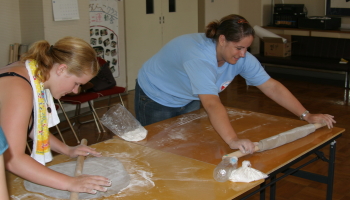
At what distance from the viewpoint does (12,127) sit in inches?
55.0

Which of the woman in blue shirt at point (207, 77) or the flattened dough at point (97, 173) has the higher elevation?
the woman in blue shirt at point (207, 77)

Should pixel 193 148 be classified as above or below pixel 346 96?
→ above

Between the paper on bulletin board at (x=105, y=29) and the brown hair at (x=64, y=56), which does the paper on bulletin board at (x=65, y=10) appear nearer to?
the paper on bulletin board at (x=105, y=29)

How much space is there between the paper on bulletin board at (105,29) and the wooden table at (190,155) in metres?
3.45

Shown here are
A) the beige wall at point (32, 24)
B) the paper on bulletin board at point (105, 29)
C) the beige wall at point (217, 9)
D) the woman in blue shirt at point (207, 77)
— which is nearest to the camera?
the woman in blue shirt at point (207, 77)

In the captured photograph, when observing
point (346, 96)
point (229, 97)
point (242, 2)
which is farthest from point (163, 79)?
point (242, 2)

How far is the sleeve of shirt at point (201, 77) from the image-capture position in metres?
2.10

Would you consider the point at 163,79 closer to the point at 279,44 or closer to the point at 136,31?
the point at 136,31

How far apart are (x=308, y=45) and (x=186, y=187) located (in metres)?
6.31

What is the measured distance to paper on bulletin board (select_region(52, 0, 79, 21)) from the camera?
4.78m

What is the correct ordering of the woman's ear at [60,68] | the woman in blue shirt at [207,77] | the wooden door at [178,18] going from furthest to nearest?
the wooden door at [178,18]
the woman in blue shirt at [207,77]
the woman's ear at [60,68]

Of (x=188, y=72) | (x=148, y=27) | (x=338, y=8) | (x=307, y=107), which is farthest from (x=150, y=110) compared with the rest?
(x=338, y=8)

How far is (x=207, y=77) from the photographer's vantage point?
6.93ft

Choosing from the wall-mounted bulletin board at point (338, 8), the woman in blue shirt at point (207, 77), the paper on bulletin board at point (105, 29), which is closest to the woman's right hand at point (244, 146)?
the woman in blue shirt at point (207, 77)
